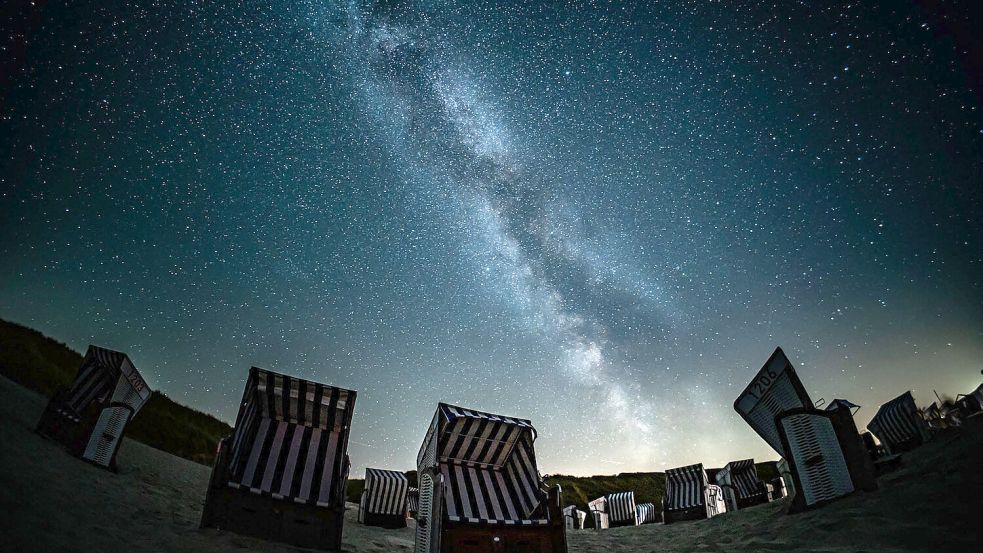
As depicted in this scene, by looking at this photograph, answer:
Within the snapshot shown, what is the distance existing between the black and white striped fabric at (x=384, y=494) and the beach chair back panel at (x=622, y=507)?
10641 mm

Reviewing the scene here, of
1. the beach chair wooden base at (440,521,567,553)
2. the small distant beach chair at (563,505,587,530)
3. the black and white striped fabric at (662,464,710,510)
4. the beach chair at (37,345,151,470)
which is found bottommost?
the small distant beach chair at (563,505,587,530)

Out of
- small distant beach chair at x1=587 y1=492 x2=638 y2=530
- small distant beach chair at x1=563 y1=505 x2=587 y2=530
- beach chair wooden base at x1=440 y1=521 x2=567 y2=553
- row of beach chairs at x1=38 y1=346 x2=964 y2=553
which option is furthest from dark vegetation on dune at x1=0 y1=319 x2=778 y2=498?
beach chair wooden base at x1=440 y1=521 x2=567 y2=553

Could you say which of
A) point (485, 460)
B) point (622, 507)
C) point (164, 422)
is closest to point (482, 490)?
point (485, 460)

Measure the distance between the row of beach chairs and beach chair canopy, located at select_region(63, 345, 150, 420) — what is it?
3cm

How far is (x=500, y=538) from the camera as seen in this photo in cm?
666

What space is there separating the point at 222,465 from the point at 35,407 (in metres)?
9.77

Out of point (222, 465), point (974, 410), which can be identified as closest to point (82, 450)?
point (222, 465)

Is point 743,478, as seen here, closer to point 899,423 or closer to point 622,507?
point 622,507

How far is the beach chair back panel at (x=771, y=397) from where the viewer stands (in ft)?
28.0

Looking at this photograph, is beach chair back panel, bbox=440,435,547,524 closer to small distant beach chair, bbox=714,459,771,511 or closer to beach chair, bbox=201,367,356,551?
beach chair, bbox=201,367,356,551

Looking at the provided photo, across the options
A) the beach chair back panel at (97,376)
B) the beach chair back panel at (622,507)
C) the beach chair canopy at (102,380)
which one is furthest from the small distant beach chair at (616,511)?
the beach chair back panel at (97,376)

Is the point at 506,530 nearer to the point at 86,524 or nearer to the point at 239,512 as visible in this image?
the point at 239,512

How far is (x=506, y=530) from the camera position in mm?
6668

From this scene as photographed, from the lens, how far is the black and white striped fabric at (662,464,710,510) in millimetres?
15336
